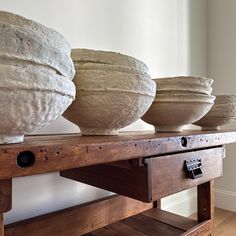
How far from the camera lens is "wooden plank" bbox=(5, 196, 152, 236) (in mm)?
798

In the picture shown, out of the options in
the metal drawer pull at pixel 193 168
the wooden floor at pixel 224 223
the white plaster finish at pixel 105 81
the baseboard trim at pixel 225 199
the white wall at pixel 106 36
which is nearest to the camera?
the white plaster finish at pixel 105 81

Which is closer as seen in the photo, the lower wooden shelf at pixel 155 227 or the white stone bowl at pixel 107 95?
the white stone bowl at pixel 107 95

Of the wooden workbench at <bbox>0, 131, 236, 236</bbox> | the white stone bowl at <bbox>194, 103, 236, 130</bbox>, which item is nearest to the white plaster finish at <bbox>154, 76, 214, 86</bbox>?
the wooden workbench at <bbox>0, 131, 236, 236</bbox>

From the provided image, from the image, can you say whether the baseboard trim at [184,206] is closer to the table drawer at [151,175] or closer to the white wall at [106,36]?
the white wall at [106,36]

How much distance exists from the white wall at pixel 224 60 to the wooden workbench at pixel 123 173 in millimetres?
813

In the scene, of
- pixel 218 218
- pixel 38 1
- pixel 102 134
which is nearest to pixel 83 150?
pixel 102 134

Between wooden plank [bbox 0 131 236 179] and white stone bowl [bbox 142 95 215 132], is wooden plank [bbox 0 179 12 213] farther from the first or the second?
white stone bowl [bbox 142 95 215 132]

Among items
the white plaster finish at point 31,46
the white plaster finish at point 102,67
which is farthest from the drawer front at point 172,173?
the white plaster finish at point 31,46

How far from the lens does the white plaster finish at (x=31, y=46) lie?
0.36 metres

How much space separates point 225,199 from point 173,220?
94 centimetres

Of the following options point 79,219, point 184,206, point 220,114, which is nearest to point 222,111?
point 220,114

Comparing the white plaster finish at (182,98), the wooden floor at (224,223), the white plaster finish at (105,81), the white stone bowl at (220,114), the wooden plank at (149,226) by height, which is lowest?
the wooden floor at (224,223)

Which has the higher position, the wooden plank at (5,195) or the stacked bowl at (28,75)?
the stacked bowl at (28,75)

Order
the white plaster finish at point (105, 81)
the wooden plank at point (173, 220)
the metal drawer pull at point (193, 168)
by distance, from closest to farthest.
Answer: the white plaster finish at point (105, 81) < the metal drawer pull at point (193, 168) < the wooden plank at point (173, 220)
